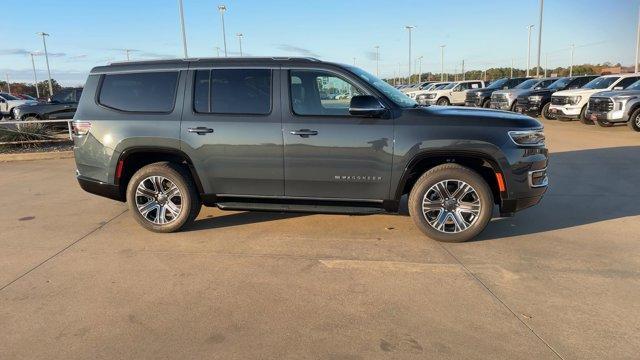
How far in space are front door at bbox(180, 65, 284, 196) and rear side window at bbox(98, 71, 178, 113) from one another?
236 millimetres

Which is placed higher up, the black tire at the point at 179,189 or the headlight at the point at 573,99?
the headlight at the point at 573,99

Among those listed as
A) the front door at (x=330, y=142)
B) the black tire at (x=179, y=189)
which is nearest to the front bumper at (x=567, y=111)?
the front door at (x=330, y=142)

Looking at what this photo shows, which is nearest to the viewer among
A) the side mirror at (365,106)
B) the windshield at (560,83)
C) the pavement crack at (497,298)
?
the pavement crack at (497,298)

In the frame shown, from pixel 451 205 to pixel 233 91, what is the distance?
2.64m

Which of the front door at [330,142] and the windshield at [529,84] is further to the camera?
the windshield at [529,84]

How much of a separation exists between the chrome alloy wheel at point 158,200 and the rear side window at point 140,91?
846 millimetres

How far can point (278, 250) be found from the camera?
4.83 m

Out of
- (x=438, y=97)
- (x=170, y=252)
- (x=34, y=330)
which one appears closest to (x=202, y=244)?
(x=170, y=252)

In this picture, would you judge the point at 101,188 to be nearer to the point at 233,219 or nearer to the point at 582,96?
the point at 233,219

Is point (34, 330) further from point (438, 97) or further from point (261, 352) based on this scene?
point (438, 97)

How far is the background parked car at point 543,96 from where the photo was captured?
1953 cm

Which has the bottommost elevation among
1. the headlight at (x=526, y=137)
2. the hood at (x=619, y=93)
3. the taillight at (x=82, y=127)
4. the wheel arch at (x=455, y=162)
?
the wheel arch at (x=455, y=162)

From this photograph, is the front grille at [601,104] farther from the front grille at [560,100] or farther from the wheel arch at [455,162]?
the wheel arch at [455,162]

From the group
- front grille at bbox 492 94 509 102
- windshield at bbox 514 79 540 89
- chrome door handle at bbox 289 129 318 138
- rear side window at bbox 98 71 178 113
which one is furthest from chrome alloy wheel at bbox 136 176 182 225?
windshield at bbox 514 79 540 89
